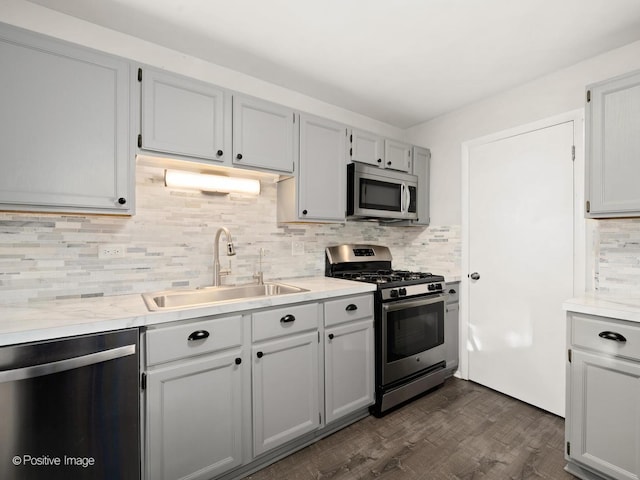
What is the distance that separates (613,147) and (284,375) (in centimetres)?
235

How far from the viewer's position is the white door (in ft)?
7.68

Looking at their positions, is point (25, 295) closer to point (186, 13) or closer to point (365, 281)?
point (186, 13)

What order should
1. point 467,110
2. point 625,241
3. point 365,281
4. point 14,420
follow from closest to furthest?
point 14,420, point 625,241, point 365,281, point 467,110

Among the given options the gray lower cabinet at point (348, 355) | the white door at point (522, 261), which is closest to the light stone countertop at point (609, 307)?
the white door at point (522, 261)

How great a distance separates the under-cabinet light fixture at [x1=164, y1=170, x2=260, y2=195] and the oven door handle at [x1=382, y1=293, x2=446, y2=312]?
1.33 metres

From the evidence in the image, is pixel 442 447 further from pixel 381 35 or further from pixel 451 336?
pixel 381 35

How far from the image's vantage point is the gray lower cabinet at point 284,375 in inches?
69.6

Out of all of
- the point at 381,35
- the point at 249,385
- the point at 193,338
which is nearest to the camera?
the point at 193,338

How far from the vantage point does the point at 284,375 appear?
1875 millimetres

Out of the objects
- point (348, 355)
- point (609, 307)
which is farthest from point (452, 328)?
point (609, 307)

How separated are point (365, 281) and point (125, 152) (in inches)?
71.0

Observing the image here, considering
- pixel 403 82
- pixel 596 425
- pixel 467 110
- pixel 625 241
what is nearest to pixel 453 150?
pixel 467 110

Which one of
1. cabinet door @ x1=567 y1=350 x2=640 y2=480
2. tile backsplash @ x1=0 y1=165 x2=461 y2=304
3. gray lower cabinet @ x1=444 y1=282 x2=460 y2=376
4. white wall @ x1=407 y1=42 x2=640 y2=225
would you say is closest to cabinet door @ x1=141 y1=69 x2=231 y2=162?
tile backsplash @ x1=0 y1=165 x2=461 y2=304

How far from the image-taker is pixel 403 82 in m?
2.54
